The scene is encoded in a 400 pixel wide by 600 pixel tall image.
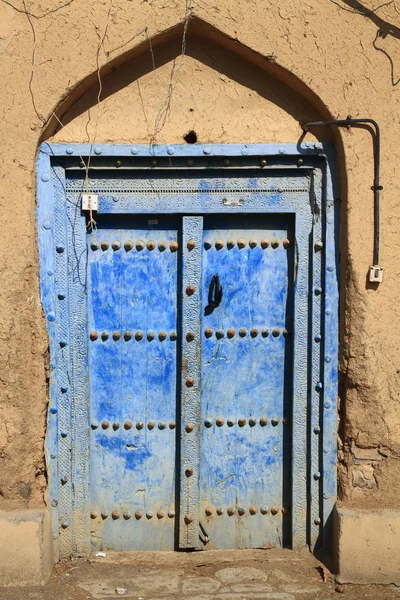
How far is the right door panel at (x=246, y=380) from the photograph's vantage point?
4.25 m

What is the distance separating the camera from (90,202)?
4121mm

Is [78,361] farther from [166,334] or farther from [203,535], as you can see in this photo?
[203,535]

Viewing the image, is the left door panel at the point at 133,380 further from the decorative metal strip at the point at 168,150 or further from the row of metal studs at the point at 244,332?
the decorative metal strip at the point at 168,150

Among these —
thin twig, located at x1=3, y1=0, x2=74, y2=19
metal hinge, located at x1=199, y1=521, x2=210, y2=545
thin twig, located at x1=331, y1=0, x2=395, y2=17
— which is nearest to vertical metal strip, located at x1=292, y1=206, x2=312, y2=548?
metal hinge, located at x1=199, y1=521, x2=210, y2=545

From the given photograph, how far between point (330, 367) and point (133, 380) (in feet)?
3.50

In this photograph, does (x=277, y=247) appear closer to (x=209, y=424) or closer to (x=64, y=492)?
(x=209, y=424)

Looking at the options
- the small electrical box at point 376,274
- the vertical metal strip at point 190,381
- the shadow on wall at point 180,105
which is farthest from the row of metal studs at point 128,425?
the shadow on wall at point 180,105

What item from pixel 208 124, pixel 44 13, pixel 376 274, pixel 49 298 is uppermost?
pixel 44 13

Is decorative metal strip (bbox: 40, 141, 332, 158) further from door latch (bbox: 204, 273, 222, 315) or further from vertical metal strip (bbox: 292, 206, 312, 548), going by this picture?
door latch (bbox: 204, 273, 222, 315)

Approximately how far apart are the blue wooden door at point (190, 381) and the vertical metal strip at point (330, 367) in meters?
0.22

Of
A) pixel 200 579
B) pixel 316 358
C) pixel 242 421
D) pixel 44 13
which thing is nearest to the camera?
pixel 44 13

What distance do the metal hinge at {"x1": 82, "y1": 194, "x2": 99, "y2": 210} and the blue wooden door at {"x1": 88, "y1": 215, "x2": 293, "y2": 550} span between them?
0.43 ft

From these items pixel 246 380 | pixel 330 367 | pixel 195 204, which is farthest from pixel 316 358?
pixel 195 204

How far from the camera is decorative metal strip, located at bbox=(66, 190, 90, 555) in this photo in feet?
13.7
